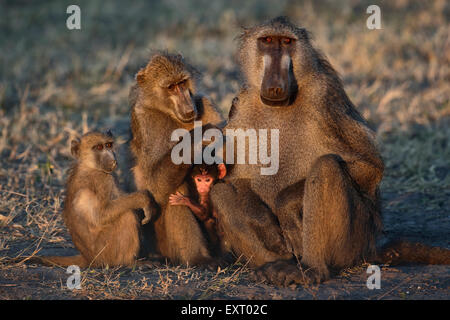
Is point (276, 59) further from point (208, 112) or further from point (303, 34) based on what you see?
point (208, 112)

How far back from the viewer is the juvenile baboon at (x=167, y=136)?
4.00 m

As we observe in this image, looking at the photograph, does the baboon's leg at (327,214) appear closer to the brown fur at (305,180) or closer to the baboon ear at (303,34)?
the brown fur at (305,180)

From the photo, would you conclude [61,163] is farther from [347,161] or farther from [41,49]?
[41,49]

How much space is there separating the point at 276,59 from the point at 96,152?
120 cm

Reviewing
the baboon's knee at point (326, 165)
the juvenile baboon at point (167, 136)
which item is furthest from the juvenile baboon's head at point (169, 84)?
the baboon's knee at point (326, 165)

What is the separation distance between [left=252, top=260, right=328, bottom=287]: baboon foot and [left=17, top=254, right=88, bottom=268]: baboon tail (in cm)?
107

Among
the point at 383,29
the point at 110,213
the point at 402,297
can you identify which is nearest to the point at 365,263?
the point at 402,297

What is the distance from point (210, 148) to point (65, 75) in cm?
432

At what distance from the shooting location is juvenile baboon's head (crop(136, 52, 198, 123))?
4129 millimetres

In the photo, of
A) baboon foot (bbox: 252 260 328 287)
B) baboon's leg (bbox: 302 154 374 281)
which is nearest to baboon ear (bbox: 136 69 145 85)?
baboon's leg (bbox: 302 154 374 281)

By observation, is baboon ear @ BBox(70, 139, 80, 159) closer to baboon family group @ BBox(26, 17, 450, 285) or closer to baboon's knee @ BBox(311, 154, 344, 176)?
baboon family group @ BBox(26, 17, 450, 285)

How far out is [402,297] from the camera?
3.20m

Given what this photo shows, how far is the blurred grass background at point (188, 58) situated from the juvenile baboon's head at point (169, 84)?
0.58 m

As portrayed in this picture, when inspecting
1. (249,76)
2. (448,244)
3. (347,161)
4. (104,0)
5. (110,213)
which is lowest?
(448,244)
